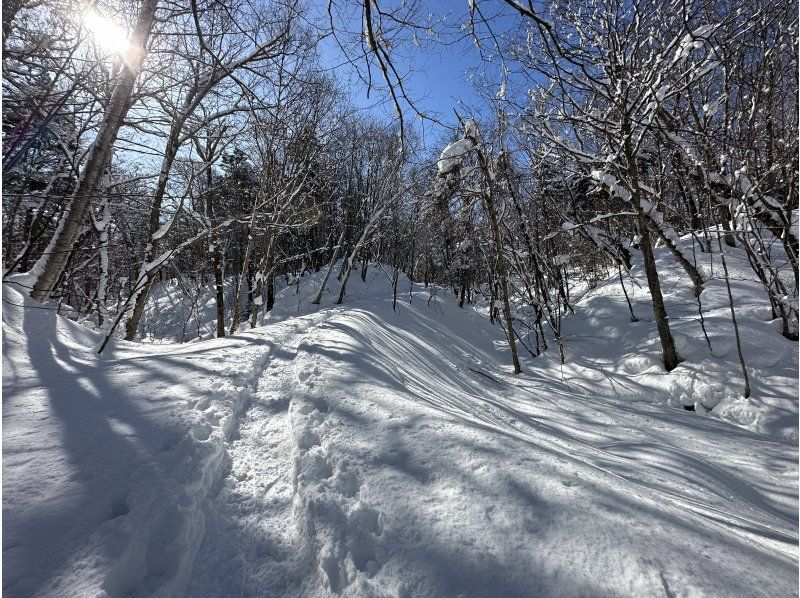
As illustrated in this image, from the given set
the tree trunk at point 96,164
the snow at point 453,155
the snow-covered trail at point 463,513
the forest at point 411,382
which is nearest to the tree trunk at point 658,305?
the forest at point 411,382

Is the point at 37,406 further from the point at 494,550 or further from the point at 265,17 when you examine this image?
the point at 265,17

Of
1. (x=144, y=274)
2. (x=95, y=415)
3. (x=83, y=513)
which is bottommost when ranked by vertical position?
(x=83, y=513)

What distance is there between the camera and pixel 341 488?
6.14 feet

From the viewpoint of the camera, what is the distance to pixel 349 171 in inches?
815

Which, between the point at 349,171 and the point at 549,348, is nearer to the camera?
the point at 549,348

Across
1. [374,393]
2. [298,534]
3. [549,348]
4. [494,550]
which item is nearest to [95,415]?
[298,534]

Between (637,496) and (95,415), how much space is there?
339cm

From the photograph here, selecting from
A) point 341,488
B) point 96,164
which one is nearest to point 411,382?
point 341,488

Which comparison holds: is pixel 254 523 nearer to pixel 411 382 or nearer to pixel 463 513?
pixel 463 513

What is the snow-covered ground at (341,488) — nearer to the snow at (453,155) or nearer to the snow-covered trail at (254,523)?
the snow-covered trail at (254,523)

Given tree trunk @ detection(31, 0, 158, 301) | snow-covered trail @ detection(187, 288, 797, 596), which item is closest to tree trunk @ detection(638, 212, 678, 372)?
snow-covered trail @ detection(187, 288, 797, 596)

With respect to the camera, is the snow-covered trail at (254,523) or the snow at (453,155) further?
the snow at (453,155)

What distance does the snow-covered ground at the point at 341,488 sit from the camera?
130 centimetres

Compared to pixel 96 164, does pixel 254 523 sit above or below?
below
